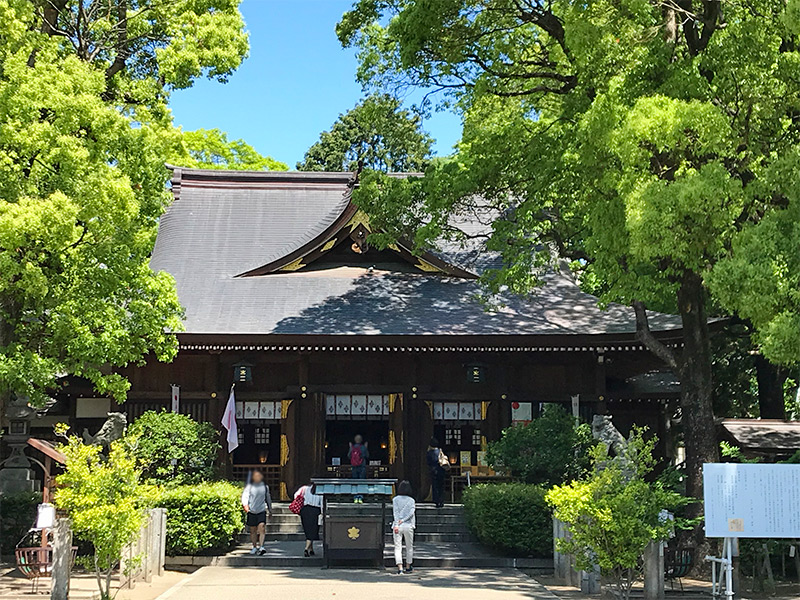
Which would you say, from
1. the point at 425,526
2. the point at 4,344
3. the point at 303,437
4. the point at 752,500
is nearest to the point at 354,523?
the point at 425,526

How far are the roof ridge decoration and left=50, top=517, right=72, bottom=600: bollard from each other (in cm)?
1112

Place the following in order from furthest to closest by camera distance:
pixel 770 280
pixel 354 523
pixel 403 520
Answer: pixel 354 523
pixel 403 520
pixel 770 280

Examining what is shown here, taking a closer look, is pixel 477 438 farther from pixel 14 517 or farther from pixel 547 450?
pixel 14 517

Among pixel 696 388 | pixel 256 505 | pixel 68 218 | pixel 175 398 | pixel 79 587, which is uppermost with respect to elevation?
pixel 68 218

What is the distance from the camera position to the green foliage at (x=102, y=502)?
1029cm

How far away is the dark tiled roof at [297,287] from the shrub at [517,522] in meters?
4.39

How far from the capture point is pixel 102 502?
34.2 feet

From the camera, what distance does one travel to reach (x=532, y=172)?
15.8 m

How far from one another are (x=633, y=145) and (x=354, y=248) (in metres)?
10.7

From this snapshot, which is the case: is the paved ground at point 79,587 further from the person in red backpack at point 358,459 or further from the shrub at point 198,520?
the person in red backpack at point 358,459

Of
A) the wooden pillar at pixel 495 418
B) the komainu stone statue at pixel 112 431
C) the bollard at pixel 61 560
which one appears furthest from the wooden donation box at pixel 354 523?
the wooden pillar at pixel 495 418

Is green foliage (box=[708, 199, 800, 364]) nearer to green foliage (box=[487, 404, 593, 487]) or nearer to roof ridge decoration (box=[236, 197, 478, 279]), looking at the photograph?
green foliage (box=[487, 404, 593, 487])

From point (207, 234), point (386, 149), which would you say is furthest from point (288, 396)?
point (386, 149)

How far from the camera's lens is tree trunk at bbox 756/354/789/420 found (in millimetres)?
21969
